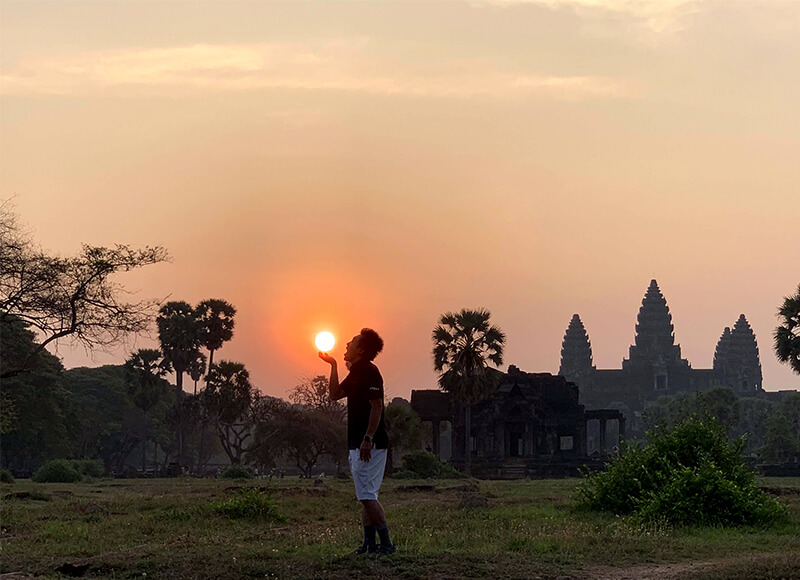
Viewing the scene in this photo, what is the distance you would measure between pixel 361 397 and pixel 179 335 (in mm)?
66163

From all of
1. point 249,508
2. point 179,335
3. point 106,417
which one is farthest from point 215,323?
point 249,508

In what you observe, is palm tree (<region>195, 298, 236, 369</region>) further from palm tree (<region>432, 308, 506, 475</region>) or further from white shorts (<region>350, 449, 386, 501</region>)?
white shorts (<region>350, 449, 386, 501</region>)

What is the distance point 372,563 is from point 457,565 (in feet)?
3.17

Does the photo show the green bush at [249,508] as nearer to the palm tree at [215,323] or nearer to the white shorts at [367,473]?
the white shorts at [367,473]

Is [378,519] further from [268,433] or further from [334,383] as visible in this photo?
[268,433]

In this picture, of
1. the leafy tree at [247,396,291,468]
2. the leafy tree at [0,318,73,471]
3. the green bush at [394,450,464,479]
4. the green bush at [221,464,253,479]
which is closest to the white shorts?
the green bush at [221,464,253,479]

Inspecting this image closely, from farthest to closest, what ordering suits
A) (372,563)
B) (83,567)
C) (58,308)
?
(58,308) < (83,567) < (372,563)

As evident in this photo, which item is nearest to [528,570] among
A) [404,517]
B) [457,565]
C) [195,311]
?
[457,565]

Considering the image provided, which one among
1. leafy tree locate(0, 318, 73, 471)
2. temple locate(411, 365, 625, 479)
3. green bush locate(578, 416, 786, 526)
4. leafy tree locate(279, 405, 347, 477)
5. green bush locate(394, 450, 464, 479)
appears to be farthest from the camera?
temple locate(411, 365, 625, 479)

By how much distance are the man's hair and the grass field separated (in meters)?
2.36

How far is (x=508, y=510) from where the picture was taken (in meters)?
24.2

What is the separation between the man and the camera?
13.5m

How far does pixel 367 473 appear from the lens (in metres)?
13.5

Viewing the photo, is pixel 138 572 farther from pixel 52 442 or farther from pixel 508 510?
pixel 52 442
